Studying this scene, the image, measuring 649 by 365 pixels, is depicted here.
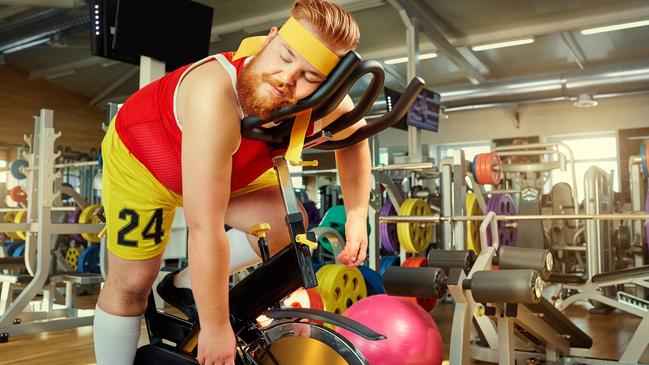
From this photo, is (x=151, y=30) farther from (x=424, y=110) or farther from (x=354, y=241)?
(x=424, y=110)

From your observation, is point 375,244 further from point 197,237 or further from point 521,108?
point 521,108

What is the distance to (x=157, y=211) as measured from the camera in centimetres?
113

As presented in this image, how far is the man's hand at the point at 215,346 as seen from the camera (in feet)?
3.06

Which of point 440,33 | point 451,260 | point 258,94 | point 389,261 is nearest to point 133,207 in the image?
point 258,94

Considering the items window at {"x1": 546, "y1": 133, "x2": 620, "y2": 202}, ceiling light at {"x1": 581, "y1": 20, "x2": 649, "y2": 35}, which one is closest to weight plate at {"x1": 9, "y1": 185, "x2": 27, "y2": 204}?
ceiling light at {"x1": 581, "y1": 20, "x2": 649, "y2": 35}

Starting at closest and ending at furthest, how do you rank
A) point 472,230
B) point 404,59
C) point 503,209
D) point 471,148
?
point 472,230
point 503,209
point 404,59
point 471,148

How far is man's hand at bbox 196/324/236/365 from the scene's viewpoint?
93cm

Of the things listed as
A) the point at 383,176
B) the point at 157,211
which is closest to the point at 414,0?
the point at 383,176

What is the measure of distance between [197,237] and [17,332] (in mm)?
3014

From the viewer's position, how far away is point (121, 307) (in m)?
1.17

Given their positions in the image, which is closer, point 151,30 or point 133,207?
point 133,207

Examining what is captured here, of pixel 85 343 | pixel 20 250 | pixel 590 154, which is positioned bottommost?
pixel 85 343

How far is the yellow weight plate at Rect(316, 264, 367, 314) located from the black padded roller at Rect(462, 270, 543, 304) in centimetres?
110

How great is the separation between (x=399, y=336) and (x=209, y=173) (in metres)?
1.34
